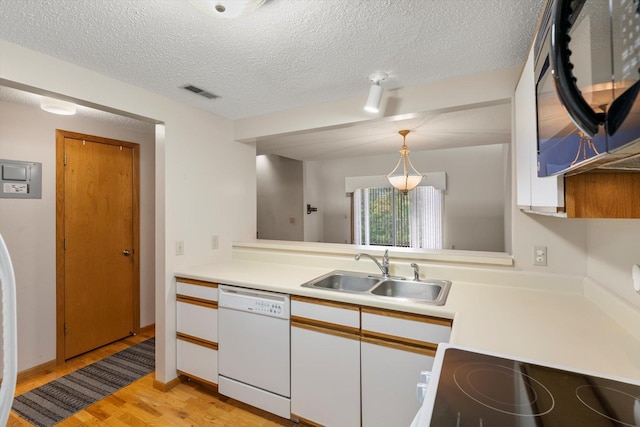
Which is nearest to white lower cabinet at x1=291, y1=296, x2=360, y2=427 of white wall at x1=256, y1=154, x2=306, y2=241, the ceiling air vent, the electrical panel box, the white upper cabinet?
the white upper cabinet

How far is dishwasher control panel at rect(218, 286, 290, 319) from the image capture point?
1.82 m

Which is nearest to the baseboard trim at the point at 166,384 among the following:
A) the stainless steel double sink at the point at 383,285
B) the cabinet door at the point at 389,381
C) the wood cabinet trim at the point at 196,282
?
the wood cabinet trim at the point at 196,282

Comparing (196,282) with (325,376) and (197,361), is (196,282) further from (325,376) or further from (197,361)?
(325,376)

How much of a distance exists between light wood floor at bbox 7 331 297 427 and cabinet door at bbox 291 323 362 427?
10.0 inches

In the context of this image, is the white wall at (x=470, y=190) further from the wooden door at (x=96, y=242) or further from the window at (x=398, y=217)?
the wooden door at (x=96, y=242)

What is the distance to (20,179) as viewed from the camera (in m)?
2.32

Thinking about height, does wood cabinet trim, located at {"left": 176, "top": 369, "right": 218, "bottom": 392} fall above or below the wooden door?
below

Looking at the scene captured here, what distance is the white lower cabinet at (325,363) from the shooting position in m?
1.62

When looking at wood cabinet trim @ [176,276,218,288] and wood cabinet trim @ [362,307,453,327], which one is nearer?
wood cabinet trim @ [362,307,453,327]

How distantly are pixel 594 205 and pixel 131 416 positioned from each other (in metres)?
2.64

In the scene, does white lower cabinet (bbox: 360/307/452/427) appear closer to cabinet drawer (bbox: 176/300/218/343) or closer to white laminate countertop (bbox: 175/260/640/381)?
white laminate countertop (bbox: 175/260/640/381)

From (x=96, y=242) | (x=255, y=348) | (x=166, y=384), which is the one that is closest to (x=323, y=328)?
(x=255, y=348)

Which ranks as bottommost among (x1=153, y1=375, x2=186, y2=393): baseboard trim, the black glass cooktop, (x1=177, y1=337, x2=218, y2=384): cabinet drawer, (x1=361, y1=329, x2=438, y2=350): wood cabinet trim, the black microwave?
(x1=153, y1=375, x2=186, y2=393): baseboard trim

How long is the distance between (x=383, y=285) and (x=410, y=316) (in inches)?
20.6
